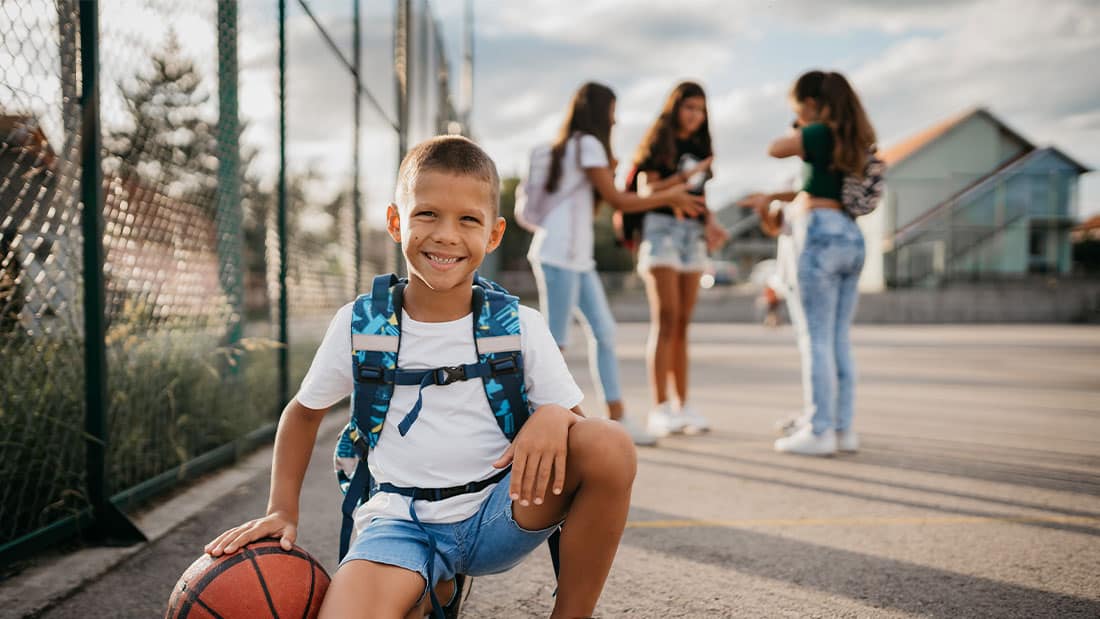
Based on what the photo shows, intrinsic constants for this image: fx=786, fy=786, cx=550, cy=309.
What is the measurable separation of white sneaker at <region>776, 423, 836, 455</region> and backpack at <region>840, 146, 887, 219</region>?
1.24 m

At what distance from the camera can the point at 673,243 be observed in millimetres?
4938

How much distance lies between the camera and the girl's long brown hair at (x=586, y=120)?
14.9ft

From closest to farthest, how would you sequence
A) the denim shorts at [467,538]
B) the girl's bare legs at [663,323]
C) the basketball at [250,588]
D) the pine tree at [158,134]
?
the basketball at [250,588], the denim shorts at [467,538], the pine tree at [158,134], the girl's bare legs at [663,323]

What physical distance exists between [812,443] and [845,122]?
1792 mm

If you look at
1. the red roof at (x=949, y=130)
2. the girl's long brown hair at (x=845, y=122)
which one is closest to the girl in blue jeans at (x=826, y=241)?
the girl's long brown hair at (x=845, y=122)

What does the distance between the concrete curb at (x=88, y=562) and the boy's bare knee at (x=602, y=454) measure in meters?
1.68

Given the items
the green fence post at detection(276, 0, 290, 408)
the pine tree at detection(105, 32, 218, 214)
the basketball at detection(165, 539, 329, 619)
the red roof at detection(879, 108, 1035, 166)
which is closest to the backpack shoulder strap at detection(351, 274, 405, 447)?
the basketball at detection(165, 539, 329, 619)

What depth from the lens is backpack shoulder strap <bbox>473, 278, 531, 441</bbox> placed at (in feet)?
6.24

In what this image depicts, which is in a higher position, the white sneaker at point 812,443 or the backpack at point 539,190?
the backpack at point 539,190

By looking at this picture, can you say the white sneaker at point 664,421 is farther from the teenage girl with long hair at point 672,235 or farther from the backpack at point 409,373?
the backpack at point 409,373

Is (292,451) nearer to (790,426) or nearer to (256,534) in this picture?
(256,534)

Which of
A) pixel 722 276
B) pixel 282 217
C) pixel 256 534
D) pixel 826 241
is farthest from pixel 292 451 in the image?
pixel 722 276

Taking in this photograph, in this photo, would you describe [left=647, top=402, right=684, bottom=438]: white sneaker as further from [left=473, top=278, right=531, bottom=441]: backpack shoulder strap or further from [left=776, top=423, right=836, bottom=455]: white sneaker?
[left=473, top=278, right=531, bottom=441]: backpack shoulder strap

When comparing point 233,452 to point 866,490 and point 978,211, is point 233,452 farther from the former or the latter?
point 978,211
